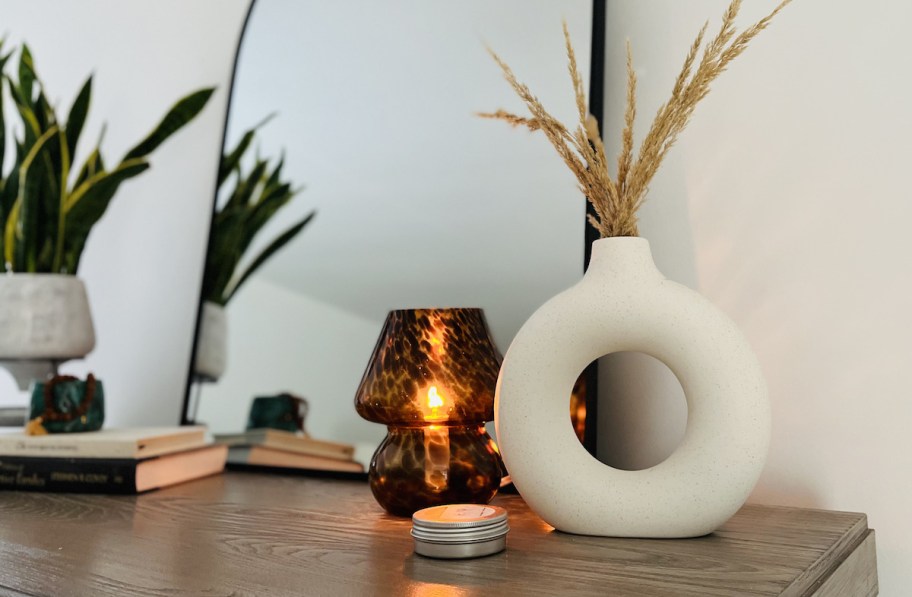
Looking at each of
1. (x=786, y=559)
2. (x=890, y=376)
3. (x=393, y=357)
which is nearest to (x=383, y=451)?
(x=393, y=357)

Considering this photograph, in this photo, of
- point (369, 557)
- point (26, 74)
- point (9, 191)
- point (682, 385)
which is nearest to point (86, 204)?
point (9, 191)

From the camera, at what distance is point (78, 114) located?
1.30 meters

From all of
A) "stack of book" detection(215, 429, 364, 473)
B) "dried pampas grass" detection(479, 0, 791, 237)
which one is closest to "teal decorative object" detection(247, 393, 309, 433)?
"stack of book" detection(215, 429, 364, 473)

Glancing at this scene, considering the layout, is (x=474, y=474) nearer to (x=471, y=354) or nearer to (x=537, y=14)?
(x=471, y=354)

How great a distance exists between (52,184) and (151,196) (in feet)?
0.66

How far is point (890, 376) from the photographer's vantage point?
0.80 metres

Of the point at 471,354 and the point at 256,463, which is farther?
the point at 256,463

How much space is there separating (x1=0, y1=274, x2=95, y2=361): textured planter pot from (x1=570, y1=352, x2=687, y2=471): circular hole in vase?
33.2 inches

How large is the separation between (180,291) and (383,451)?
73cm

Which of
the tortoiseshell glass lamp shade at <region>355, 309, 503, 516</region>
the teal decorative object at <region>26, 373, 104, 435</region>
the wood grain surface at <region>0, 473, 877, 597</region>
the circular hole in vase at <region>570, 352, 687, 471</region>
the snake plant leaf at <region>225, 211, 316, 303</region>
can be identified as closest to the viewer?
the wood grain surface at <region>0, 473, 877, 597</region>

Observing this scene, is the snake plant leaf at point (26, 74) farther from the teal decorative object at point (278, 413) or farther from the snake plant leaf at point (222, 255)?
the teal decorative object at point (278, 413)

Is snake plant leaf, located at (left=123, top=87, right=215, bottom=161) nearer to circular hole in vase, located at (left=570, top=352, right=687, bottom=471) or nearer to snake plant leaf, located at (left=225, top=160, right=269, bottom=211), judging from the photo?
snake plant leaf, located at (left=225, top=160, right=269, bottom=211)

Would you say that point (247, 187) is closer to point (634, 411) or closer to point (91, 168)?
point (91, 168)

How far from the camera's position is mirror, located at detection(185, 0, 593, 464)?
0.98 m
